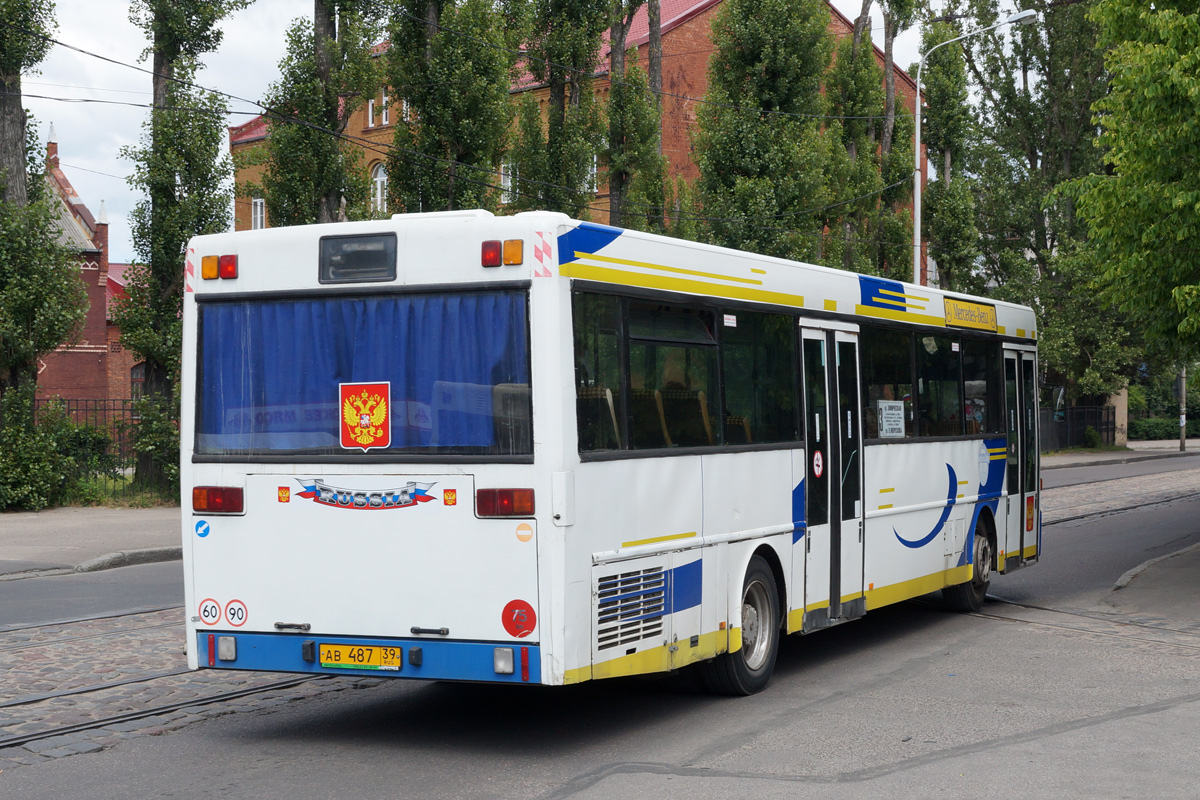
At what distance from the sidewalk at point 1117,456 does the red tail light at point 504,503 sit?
1508 inches

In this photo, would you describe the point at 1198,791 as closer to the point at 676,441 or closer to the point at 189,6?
the point at 676,441

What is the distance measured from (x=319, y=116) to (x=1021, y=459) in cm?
1712

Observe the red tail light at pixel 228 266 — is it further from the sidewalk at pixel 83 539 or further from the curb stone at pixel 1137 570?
the curb stone at pixel 1137 570

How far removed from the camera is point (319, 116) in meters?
26.5

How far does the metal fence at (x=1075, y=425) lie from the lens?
52.1 m

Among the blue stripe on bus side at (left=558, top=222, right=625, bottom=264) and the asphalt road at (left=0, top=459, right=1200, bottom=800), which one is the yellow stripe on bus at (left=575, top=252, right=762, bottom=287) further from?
the asphalt road at (left=0, top=459, right=1200, bottom=800)

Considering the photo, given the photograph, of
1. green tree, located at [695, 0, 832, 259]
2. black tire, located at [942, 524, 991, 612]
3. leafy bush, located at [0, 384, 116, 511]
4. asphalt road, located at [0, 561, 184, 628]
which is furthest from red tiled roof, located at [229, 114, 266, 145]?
black tire, located at [942, 524, 991, 612]

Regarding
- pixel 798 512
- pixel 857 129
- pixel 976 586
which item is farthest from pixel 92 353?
pixel 798 512

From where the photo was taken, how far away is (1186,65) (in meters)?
12.4

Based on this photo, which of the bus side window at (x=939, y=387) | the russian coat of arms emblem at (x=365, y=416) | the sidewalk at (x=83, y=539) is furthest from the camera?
the sidewalk at (x=83, y=539)

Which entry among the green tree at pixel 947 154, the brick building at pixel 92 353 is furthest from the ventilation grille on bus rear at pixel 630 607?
the brick building at pixel 92 353

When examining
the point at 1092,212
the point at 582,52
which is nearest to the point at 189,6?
the point at 582,52

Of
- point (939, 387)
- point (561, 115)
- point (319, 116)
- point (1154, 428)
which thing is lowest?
point (1154, 428)

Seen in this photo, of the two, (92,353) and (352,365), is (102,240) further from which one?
(352,365)
